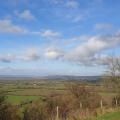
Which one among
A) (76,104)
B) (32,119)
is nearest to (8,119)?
(32,119)

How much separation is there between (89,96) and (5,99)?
16259 mm

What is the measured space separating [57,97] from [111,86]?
471 inches

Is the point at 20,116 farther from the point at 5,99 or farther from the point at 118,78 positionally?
the point at 118,78

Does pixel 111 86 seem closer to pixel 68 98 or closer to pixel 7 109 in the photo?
pixel 68 98

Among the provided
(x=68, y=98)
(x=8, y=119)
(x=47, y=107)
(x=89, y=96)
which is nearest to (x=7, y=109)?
(x=8, y=119)

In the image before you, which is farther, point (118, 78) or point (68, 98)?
point (68, 98)

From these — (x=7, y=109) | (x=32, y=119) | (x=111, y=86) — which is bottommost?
(x=32, y=119)

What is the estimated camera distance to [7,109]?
3431 centimetres

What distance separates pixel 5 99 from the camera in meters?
33.8

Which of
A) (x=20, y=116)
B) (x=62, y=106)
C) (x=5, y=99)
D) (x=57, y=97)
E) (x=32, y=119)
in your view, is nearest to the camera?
(x=5, y=99)

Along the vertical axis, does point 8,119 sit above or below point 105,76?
below

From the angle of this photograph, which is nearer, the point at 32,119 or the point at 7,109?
the point at 7,109

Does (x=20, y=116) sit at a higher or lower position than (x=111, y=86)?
lower

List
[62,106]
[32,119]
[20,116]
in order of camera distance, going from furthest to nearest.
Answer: [62,106] → [32,119] → [20,116]
